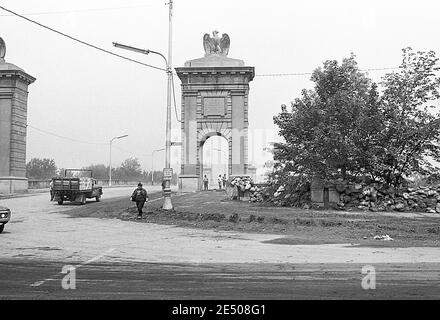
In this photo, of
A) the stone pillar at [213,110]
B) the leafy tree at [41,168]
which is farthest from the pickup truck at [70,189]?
the leafy tree at [41,168]

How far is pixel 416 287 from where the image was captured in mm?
7566

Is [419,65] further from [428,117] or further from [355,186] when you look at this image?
[355,186]

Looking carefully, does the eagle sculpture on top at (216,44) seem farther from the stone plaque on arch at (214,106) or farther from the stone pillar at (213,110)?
the stone plaque on arch at (214,106)

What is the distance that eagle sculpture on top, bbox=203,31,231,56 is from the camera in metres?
41.8

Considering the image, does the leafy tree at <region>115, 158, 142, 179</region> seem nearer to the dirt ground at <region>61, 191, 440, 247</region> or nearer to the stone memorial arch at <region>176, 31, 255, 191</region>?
the stone memorial arch at <region>176, 31, 255, 191</region>

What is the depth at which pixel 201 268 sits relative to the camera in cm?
950

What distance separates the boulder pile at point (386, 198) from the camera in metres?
23.9

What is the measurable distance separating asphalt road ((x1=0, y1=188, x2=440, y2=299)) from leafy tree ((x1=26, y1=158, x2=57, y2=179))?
3752 inches

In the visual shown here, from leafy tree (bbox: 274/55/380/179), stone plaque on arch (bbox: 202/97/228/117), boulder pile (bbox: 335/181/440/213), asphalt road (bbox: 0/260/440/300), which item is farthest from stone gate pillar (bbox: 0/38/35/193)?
asphalt road (bbox: 0/260/440/300)

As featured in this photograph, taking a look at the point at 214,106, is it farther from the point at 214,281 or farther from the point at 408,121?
the point at 214,281

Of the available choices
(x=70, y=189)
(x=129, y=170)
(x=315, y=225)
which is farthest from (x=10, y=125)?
(x=129, y=170)
